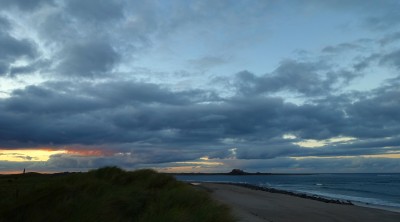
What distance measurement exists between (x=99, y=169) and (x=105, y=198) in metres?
9.28

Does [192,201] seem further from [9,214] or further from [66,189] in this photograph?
[9,214]

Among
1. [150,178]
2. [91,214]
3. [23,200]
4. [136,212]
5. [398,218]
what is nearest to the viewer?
[91,214]

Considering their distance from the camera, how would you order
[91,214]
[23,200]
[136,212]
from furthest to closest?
[23,200] < [136,212] < [91,214]

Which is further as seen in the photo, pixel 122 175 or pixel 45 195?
pixel 122 175

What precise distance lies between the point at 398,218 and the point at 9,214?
71.3 ft

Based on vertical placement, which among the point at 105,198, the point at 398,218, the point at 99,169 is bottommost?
the point at 398,218

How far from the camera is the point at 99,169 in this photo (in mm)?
20859

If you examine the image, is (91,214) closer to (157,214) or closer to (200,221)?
(157,214)

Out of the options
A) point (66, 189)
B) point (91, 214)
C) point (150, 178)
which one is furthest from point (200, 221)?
point (150, 178)

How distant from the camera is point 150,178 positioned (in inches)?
748

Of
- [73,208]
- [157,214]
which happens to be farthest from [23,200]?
[157,214]

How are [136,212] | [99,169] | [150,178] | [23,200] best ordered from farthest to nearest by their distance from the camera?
[99,169] → [150,178] → [23,200] → [136,212]

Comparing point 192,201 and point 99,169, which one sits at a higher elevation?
point 99,169

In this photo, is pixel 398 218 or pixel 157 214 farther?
pixel 398 218
